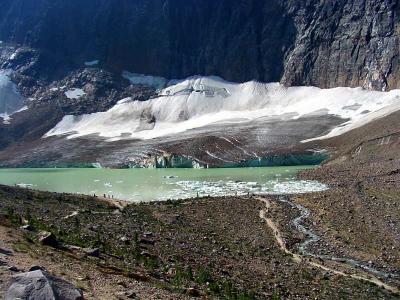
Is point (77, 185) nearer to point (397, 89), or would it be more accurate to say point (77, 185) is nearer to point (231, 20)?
point (397, 89)

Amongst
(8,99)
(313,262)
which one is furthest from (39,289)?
(8,99)

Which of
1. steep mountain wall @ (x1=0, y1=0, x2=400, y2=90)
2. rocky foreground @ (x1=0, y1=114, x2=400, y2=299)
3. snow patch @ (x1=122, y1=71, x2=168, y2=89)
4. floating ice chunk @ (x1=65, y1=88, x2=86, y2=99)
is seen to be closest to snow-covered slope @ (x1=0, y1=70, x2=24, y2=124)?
steep mountain wall @ (x1=0, y1=0, x2=400, y2=90)

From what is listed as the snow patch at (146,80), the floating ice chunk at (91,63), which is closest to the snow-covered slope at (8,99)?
the floating ice chunk at (91,63)

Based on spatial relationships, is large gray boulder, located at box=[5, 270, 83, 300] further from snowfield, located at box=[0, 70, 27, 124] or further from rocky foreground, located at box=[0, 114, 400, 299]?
snowfield, located at box=[0, 70, 27, 124]

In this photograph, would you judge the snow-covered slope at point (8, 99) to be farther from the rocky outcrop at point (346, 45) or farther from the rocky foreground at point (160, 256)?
the rocky foreground at point (160, 256)

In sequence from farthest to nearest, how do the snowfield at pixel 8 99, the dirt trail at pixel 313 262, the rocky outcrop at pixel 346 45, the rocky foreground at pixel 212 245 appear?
1. the snowfield at pixel 8 99
2. the rocky outcrop at pixel 346 45
3. the dirt trail at pixel 313 262
4. the rocky foreground at pixel 212 245

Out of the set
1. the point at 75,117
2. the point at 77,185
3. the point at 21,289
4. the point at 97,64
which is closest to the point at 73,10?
the point at 97,64
